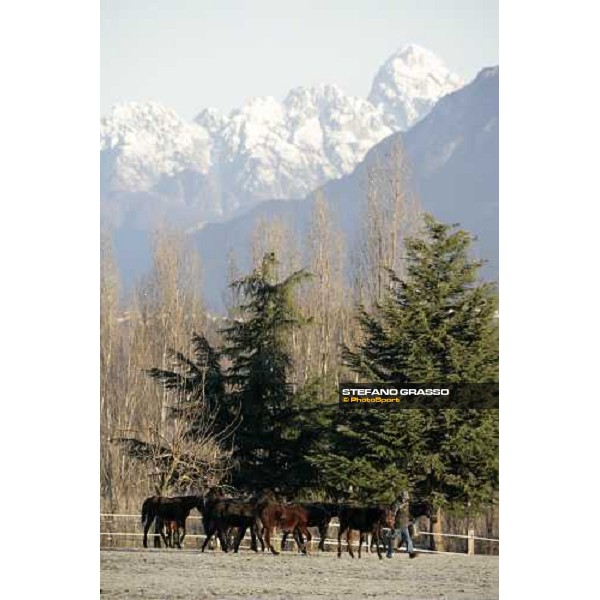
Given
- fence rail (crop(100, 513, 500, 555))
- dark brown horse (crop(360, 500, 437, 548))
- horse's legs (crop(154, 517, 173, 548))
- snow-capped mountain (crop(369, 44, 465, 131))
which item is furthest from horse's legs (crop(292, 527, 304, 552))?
snow-capped mountain (crop(369, 44, 465, 131))

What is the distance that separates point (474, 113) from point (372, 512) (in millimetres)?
3502

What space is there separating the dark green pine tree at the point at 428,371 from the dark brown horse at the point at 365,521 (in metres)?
0.13

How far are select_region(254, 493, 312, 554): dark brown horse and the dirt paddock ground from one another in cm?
19

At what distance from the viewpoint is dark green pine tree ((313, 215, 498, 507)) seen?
1207 cm

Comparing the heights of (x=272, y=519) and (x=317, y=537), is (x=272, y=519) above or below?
above

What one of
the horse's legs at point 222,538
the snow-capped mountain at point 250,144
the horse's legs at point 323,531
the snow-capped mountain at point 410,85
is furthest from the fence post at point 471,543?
the snow-capped mountain at point 410,85

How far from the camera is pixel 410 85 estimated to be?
40.7 ft

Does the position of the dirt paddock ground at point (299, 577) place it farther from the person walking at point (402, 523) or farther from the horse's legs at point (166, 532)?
the horse's legs at point (166, 532)

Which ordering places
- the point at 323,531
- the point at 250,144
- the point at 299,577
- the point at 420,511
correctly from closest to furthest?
the point at 299,577 → the point at 420,511 → the point at 323,531 → the point at 250,144

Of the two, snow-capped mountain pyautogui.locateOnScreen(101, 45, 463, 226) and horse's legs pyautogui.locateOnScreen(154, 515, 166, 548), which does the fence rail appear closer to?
horse's legs pyautogui.locateOnScreen(154, 515, 166, 548)

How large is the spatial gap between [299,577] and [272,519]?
65 centimetres

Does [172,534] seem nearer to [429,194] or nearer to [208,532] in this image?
[208,532]

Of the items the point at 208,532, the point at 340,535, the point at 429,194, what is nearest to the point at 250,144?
the point at 429,194
